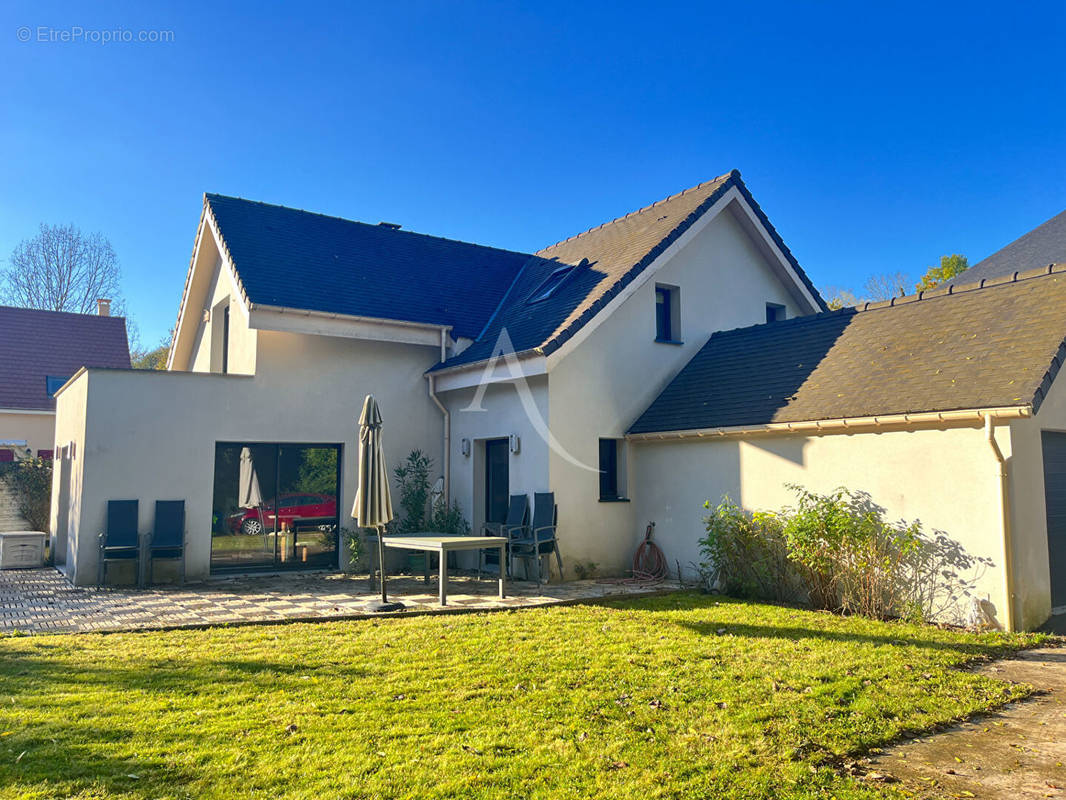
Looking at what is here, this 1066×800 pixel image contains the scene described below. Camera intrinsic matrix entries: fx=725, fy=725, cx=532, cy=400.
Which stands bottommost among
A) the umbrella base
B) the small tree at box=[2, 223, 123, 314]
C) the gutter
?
the umbrella base

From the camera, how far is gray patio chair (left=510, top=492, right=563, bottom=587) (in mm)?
11509

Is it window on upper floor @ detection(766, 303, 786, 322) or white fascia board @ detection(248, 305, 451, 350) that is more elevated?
window on upper floor @ detection(766, 303, 786, 322)

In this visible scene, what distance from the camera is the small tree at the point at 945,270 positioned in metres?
33.4

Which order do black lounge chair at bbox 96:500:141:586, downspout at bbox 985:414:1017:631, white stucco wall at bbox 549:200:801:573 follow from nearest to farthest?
1. downspout at bbox 985:414:1017:631
2. black lounge chair at bbox 96:500:141:586
3. white stucco wall at bbox 549:200:801:573

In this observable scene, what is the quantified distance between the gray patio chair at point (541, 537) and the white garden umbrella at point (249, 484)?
15.9 ft

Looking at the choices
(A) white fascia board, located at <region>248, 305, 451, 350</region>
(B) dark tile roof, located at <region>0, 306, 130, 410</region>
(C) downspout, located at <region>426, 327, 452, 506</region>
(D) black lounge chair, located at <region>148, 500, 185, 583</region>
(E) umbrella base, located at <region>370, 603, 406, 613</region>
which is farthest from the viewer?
(B) dark tile roof, located at <region>0, 306, 130, 410</region>

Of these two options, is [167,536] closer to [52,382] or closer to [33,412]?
[33,412]

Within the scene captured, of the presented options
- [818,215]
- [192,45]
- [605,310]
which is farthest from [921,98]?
[192,45]

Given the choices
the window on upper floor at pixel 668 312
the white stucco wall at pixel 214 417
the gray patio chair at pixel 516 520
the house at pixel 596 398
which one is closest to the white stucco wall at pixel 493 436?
the house at pixel 596 398

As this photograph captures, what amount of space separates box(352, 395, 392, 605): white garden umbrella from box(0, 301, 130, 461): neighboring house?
56.3ft

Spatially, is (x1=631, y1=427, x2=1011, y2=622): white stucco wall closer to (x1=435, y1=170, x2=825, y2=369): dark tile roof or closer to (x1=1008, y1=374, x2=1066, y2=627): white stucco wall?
(x1=1008, y1=374, x2=1066, y2=627): white stucco wall

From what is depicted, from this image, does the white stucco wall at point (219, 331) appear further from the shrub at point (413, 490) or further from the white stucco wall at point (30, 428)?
the white stucco wall at point (30, 428)

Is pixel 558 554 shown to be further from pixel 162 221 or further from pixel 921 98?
pixel 921 98

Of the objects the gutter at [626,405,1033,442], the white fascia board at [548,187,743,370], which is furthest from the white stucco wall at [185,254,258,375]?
the gutter at [626,405,1033,442]
